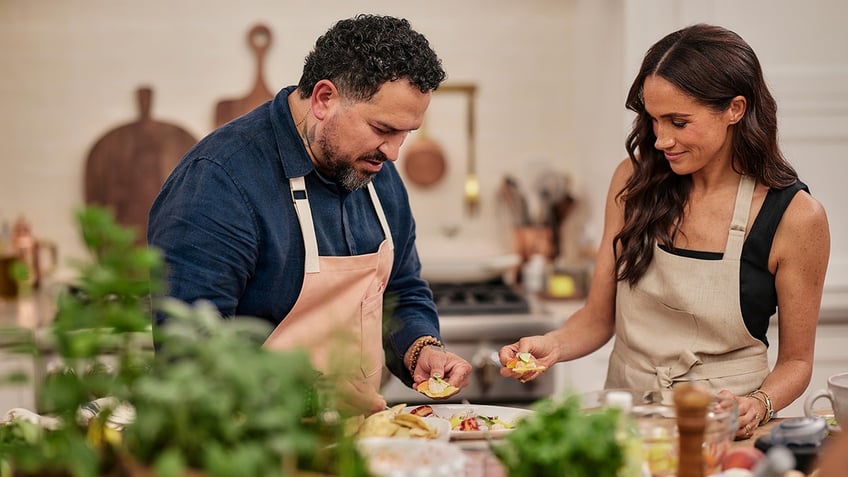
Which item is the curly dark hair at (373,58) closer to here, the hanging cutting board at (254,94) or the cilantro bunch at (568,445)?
the cilantro bunch at (568,445)

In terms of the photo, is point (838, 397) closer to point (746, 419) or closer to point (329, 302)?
point (746, 419)

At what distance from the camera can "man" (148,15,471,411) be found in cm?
184

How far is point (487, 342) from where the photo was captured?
127 inches

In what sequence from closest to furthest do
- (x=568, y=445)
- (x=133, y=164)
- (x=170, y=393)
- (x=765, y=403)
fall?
(x=170, y=393) → (x=568, y=445) → (x=765, y=403) → (x=133, y=164)

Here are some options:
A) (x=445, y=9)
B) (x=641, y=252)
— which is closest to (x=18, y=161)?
(x=445, y=9)

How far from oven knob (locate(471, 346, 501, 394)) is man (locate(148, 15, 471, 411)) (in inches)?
41.9

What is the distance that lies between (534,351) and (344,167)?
23.7 inches

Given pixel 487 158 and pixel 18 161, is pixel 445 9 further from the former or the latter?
pixel 18 161

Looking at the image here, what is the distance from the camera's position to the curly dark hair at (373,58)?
188cm

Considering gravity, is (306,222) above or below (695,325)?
above

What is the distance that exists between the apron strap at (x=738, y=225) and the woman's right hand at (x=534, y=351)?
0.44m

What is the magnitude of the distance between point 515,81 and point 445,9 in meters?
0.43

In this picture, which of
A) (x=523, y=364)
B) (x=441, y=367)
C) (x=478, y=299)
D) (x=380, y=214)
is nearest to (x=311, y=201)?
(x=380, y=214)

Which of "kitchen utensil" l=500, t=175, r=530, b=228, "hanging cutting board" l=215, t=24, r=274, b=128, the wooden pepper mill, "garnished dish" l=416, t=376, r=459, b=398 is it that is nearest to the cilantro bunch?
the wooden pepper mill
